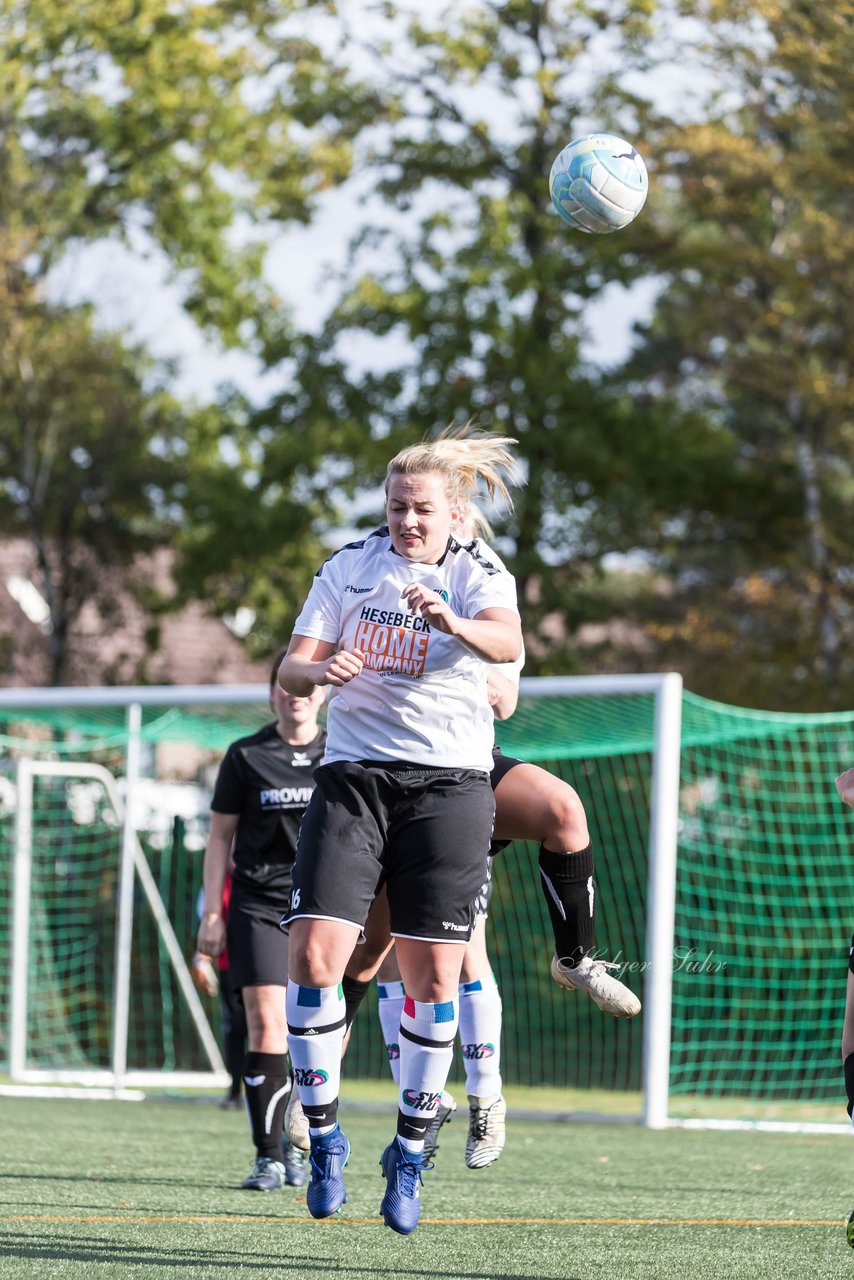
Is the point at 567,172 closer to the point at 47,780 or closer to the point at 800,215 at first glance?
the point at 47,780

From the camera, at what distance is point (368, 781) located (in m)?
4.39

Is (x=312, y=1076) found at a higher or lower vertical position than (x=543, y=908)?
higher

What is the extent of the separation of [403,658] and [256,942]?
2116 millimetres

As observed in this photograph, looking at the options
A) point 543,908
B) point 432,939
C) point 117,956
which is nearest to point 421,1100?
point 432,939

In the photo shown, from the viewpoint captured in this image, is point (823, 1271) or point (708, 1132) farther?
point (708, 1132)

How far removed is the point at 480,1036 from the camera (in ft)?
17.2

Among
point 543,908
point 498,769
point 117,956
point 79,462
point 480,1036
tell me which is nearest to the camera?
point 498,769

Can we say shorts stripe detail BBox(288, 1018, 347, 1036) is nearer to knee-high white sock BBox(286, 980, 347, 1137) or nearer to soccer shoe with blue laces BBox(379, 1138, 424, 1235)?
knee-high white sock BBox(286, 980, 347, 1137)

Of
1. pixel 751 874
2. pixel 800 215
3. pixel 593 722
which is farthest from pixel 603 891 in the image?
pixel 800 215

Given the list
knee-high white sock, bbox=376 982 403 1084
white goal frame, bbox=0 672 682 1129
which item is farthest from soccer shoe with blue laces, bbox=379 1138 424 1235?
white goal frame, bbox=0 672 682 1129

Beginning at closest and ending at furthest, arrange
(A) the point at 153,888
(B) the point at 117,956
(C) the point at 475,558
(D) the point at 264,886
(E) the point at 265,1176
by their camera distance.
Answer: (C) the point at 475,558
(E) the point at 265,1176
(D) the point at 264,886
(B) the point at 117,956
(A) the point at 153,888

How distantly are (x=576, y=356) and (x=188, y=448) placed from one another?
5989mm

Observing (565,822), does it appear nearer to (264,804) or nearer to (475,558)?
Result: (475,558)

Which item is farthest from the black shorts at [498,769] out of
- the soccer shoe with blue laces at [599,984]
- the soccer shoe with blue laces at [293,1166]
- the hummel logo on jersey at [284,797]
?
the soccer shoe with blue laces at [293,1166]
